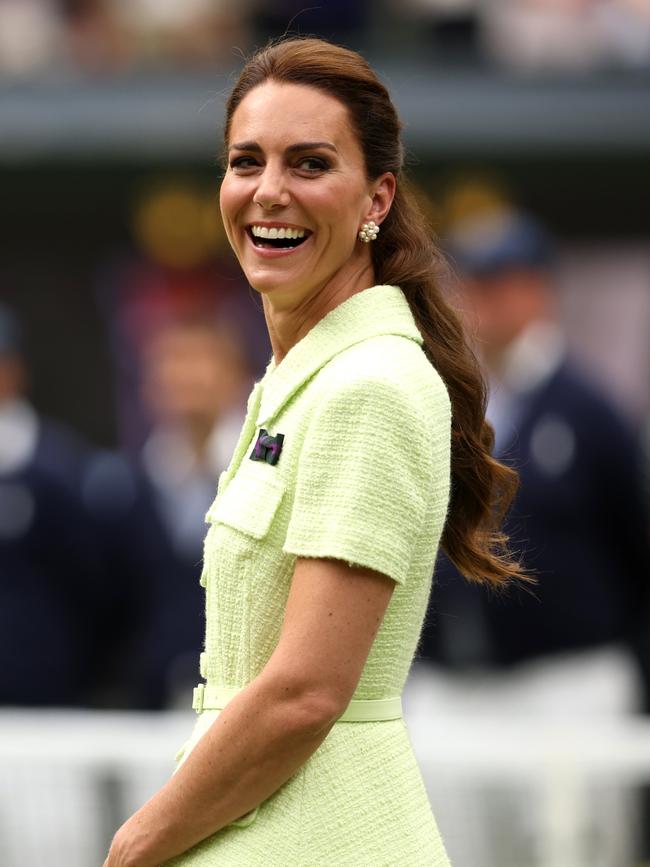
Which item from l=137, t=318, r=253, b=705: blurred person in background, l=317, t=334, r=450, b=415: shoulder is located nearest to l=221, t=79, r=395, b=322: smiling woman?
l=317, t=334, r=450, b=415: shoulder

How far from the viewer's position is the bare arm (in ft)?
7.50

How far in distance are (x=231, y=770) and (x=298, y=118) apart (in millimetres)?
842

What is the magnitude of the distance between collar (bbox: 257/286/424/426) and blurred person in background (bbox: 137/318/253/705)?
4.30 metres

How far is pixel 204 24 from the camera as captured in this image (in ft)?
33.4

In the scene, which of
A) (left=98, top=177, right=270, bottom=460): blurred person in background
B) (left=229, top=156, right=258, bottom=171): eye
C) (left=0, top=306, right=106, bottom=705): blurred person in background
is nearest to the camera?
(left=229, top=156, right=258, bottom=171): eye

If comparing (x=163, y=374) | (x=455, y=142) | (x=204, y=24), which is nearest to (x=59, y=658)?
(x=163, y=374)

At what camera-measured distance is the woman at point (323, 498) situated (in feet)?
7.56

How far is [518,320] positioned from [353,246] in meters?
3.94

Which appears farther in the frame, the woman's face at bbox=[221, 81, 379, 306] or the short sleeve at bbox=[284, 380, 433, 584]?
the woman's face at bbox=[221, 81, 379, 306]

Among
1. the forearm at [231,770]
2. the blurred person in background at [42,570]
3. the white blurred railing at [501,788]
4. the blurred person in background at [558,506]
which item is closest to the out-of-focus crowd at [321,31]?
the blurred person in background at [42,570]

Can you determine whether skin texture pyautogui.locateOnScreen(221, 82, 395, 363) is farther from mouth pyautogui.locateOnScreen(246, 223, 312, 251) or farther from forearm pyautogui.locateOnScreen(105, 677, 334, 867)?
forearm pyautogui.locateOnScreen(105, 677, 334, 867)

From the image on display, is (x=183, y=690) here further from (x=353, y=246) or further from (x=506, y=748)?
(x=353, y=246)

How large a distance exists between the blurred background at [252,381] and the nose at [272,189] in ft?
1.50

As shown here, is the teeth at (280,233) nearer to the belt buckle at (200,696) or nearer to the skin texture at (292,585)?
the skin texture at (292,585)
